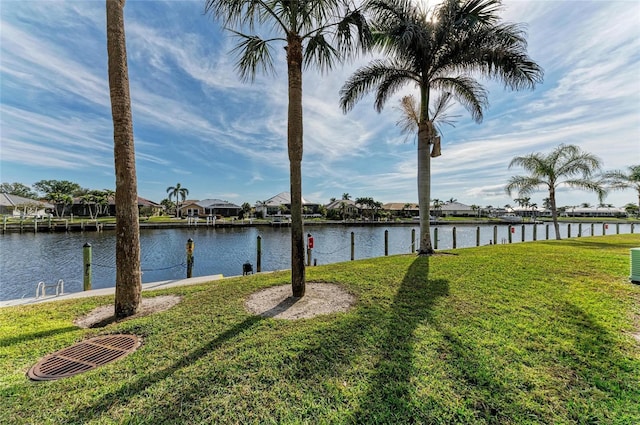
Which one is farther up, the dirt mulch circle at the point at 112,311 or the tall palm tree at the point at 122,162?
the tall palm tree at the point at 122,162

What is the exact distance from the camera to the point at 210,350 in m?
3.34

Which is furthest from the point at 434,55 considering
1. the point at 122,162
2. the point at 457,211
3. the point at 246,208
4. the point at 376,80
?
the point at 457,211

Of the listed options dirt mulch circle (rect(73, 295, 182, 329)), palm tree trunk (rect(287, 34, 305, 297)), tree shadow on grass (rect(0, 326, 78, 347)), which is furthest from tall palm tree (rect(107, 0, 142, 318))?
palm tree trunk (rect(287, 34, 305, 297))

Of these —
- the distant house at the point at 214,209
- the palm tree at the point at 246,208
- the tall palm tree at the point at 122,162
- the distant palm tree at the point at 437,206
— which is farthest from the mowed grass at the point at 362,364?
the distant palm tree at the point at 437,206

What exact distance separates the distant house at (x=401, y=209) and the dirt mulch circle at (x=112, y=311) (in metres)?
76.2

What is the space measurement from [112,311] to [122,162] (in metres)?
2.80

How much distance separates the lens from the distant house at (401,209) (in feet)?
259

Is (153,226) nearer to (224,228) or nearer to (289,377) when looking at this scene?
(224,228)

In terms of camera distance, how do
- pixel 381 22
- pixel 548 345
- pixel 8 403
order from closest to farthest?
pixel 8 403 < pixel 548 345 < pixel 381 22

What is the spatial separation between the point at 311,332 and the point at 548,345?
293 centimetres

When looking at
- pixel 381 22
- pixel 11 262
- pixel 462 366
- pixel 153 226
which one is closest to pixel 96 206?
pixel 153 226

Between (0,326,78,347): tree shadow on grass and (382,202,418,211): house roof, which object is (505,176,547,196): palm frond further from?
(382,202,418,211): house roof

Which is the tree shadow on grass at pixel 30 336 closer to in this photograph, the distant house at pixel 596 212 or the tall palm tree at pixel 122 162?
the tall palm tree at pixel 122 162

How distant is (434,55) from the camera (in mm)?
9547
